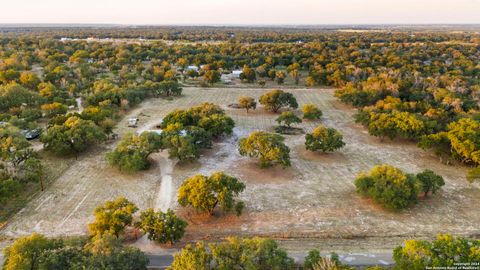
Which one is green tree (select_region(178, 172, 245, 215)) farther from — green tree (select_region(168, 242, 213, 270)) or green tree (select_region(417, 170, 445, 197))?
green tree (select_region(417, 170, 445, 197))

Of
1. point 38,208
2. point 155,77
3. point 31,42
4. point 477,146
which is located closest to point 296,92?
point 155,77

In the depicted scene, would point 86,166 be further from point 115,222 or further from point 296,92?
point 296,92

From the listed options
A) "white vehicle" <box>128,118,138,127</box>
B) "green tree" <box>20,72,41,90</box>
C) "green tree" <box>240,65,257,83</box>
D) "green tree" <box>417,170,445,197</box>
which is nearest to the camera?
"green tree" <box>417,170,445,197</box>

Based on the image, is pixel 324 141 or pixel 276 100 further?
pixel 276 100

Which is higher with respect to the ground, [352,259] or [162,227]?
[162,227]

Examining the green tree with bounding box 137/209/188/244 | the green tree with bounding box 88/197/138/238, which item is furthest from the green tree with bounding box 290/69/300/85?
the green tree with bounding box 88/197/138/238

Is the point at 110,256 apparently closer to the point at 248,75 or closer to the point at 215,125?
the point at 215,125

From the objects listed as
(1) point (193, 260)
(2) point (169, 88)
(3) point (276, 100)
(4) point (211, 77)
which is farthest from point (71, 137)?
(4) point (211, 77)
